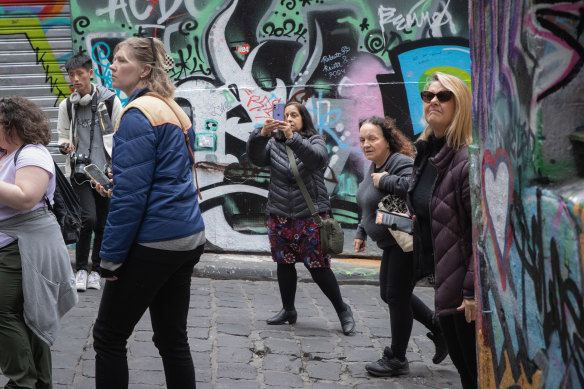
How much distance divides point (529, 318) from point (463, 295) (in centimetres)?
93

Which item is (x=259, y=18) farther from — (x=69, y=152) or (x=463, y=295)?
(x=463, y=295)

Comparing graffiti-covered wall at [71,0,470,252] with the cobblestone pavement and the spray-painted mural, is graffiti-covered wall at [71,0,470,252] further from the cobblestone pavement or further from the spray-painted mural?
the cobblestone pavement

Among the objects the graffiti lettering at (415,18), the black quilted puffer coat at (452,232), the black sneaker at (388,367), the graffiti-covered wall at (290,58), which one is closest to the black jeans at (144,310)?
the black quilted puffer coat at (452,232)

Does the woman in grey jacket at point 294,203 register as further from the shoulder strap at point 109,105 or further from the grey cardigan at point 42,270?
the grey cardigan at point 42,270

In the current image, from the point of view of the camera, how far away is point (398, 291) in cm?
535

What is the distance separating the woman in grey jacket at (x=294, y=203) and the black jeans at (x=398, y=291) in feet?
2.95

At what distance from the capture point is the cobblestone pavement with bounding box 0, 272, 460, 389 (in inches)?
204

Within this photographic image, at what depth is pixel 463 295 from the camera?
153 inches

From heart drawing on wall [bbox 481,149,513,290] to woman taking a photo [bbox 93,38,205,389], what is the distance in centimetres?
142

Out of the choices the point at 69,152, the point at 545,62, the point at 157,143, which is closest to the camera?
the point at 545,62

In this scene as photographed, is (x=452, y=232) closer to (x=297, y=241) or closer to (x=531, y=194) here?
(x=531, y=194)

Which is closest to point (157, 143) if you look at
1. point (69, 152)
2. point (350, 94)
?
point (69, 152)

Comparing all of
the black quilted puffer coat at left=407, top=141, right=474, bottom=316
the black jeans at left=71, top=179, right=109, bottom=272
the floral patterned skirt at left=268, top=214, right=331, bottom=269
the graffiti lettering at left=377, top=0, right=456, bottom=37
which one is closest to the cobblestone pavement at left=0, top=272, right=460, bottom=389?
the black jeans at left=71, top=179, right=109, bottom=272

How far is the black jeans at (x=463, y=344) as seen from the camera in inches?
157
